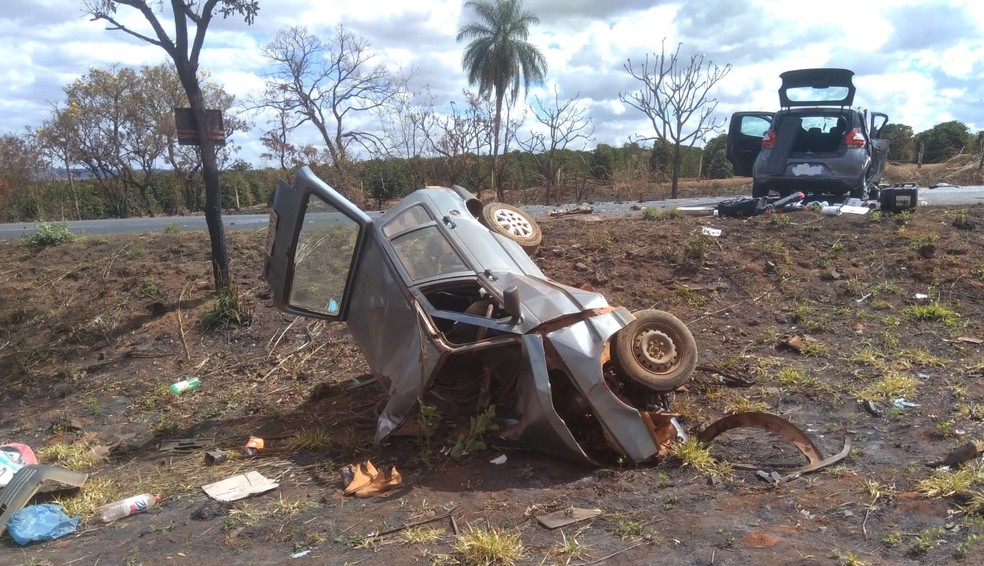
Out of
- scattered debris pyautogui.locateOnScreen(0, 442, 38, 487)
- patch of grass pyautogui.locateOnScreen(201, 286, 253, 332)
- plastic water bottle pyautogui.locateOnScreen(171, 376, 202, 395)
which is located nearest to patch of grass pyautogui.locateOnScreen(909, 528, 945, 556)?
scattered debris pyautogui.locateOnScreen(0, 442, 38, 487)

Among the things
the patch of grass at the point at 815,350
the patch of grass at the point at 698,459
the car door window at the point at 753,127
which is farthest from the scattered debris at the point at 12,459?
the car door window at the point at 753,127

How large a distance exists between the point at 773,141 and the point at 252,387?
28.1 ft

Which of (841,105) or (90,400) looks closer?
(90,400)

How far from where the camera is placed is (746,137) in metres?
12.5

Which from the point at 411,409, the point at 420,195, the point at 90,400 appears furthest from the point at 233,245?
the point at 411,409

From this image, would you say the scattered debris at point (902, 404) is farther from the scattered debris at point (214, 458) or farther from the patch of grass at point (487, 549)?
the scattered debris at point (214, 458)

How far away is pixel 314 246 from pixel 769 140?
8.52 metres

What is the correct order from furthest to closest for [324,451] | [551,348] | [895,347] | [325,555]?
[895,347], [324,451], [551,348], [325,555]

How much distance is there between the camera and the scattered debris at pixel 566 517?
3477 millimetres

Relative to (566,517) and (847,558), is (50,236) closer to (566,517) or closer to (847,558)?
(566,517)

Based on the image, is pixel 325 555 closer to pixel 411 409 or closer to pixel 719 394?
pixel 411 409

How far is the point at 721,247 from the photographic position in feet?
27.5

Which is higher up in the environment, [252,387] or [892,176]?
[892,176]

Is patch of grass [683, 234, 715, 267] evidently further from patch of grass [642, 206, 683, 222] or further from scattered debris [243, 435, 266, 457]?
scattered debris [243, 435, 266, 457]
